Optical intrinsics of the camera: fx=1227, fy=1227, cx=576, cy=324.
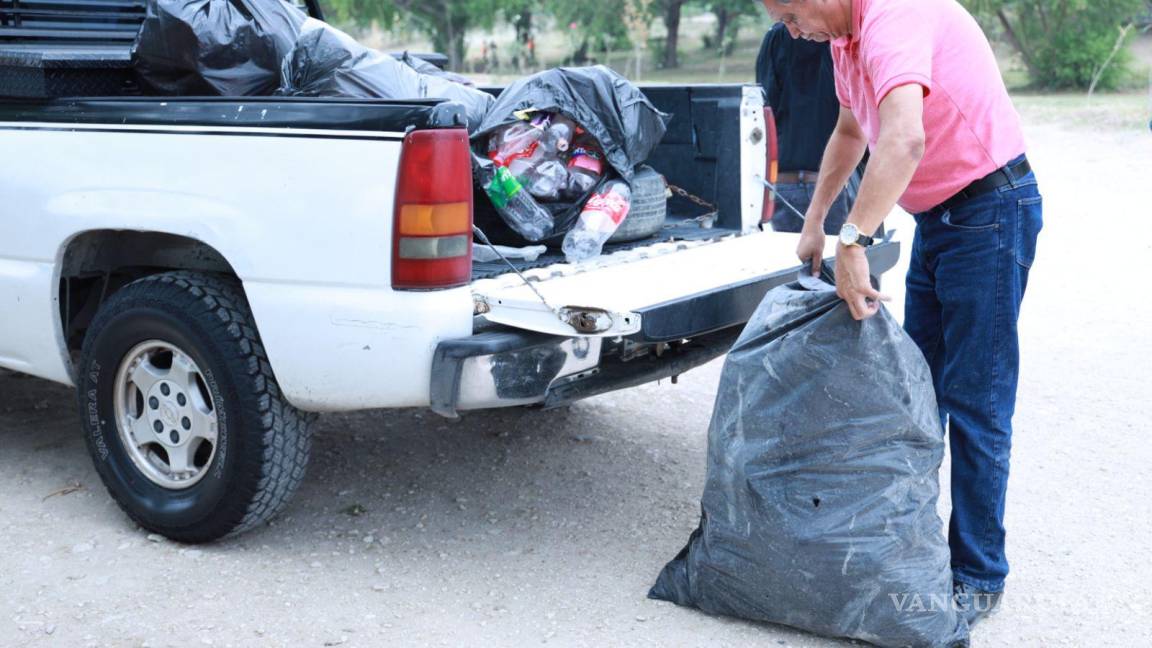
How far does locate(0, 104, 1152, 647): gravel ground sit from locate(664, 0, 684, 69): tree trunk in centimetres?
2881

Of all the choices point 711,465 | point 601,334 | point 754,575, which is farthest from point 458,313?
point 754,575

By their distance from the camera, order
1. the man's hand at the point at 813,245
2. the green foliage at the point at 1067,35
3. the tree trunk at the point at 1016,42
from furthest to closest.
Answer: the tree trunk at the point at 1016,42 < the green foliage at the point at 1067,35 < the man's hand at the point at 813,245

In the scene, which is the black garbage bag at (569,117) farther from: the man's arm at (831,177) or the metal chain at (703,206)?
the man's arm at (831,177)

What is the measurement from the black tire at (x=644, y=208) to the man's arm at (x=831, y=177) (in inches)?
27.7

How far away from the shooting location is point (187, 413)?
379 cm

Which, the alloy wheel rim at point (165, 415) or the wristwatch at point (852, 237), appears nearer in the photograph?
the wristwatch at point (852, 237)

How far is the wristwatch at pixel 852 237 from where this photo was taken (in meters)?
2.97

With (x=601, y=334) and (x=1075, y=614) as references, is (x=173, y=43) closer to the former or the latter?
(x=601, y=334)

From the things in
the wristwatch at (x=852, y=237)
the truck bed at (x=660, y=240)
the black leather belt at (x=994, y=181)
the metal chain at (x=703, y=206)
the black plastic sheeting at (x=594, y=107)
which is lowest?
the truck bed at (x=660, y=240)

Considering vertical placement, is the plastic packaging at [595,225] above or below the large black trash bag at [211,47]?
below

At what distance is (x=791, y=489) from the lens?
10.6 ft

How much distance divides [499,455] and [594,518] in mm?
720

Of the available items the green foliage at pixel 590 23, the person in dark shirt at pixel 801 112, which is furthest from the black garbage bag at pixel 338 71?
the green foliage at pixel 590 23

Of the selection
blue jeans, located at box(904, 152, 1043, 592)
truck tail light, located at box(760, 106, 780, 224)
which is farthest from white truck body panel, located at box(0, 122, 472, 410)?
truck tail light, located at box(760, 106, 780, 224)
